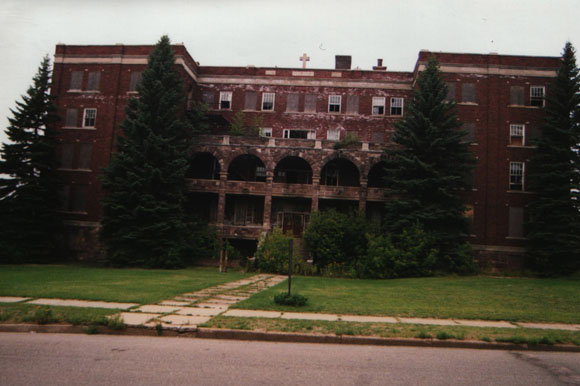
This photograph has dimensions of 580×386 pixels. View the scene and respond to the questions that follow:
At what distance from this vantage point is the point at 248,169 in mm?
36656

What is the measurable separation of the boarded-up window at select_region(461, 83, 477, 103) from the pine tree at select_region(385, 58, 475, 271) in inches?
248

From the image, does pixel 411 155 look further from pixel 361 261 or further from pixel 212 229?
pixel 212 229

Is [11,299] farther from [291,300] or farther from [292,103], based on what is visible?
[292,103]

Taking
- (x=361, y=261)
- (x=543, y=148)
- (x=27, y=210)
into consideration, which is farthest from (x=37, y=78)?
(x=543, y=148)

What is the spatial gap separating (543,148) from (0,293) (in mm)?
33176

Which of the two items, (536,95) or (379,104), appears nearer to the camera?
(536,95)

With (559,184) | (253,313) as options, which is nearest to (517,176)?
(559,184)

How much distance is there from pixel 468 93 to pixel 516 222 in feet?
37.1

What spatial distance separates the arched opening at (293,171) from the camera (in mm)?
36281

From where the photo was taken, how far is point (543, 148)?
29.9 m

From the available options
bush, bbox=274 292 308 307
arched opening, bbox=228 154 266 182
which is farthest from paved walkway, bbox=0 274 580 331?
arched opening, bbox=228 154 266 182

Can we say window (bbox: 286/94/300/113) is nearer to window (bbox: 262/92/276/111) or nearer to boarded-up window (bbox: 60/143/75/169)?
window (bbox: 262/92/276/111)

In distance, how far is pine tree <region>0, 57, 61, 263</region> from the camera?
100 feet

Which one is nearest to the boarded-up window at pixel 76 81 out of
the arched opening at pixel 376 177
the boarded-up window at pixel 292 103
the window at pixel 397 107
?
the boarded-up window at pixel 292 103
